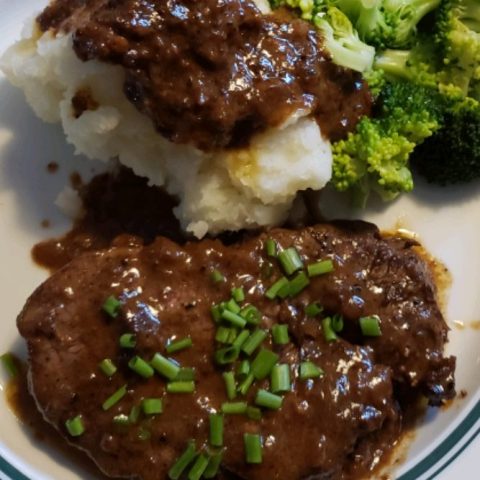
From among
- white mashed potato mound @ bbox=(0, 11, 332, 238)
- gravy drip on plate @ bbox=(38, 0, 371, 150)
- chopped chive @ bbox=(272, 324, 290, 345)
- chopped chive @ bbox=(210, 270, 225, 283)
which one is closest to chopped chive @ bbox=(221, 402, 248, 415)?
chopped chive @ bbox=(272, 324, 290, 345)

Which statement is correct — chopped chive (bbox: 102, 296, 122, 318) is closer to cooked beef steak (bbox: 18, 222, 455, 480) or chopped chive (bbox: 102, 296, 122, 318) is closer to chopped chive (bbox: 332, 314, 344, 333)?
cooked beef steak (bbox: 18, 222, 455, 480)

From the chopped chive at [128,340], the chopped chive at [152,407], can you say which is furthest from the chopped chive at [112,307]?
the chopped chive at [152,407]

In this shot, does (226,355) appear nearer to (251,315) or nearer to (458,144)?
(251,315)

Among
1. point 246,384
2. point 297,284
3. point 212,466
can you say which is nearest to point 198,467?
point 212,466

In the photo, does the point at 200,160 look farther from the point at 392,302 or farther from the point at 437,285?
the point at 437,285

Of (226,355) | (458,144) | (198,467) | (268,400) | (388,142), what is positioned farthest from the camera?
(458,144)

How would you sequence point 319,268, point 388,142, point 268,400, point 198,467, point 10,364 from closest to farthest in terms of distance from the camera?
1. point 198,467
2. point 268,400
3. point 319,268
4. point 10,364
5. point 388,142
